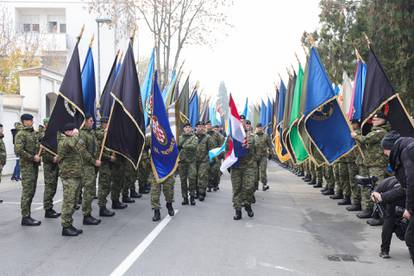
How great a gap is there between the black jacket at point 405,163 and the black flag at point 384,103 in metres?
3.96

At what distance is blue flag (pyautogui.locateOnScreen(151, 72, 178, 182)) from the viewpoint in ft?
29.5

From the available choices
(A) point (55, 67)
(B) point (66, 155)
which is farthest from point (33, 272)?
(A) point (55, 67)

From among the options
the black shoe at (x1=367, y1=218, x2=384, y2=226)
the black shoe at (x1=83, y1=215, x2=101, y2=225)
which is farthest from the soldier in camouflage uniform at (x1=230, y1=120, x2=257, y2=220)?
the black shoe at (x1=83, y1=215, x2=101, y2=225)

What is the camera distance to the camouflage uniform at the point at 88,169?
28.5 feet

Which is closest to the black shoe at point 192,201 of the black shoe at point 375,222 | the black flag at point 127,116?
the black flag at point 127,116

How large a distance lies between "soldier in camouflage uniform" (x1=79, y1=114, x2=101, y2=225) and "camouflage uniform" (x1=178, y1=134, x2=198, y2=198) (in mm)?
2524

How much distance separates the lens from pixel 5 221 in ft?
29.8

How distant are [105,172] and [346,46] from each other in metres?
Result: 14.0

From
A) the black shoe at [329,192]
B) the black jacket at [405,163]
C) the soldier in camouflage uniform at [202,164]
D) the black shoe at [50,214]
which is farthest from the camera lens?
the black shoe at [329,192]

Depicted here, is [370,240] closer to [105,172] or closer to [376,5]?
[105,172]

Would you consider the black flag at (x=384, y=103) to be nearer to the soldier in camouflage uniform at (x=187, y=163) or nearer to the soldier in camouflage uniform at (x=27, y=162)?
the soldier in camouflage uniform at (x=187, y=163)

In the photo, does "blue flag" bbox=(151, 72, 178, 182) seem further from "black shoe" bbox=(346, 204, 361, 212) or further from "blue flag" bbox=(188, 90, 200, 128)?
"blue flag" bbox=(188, 90, 200, 128)

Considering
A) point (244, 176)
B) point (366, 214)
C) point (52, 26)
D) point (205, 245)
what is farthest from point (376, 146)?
point (52, 26)

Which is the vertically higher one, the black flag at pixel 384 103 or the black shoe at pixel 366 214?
the black flag at pixel 384 103
